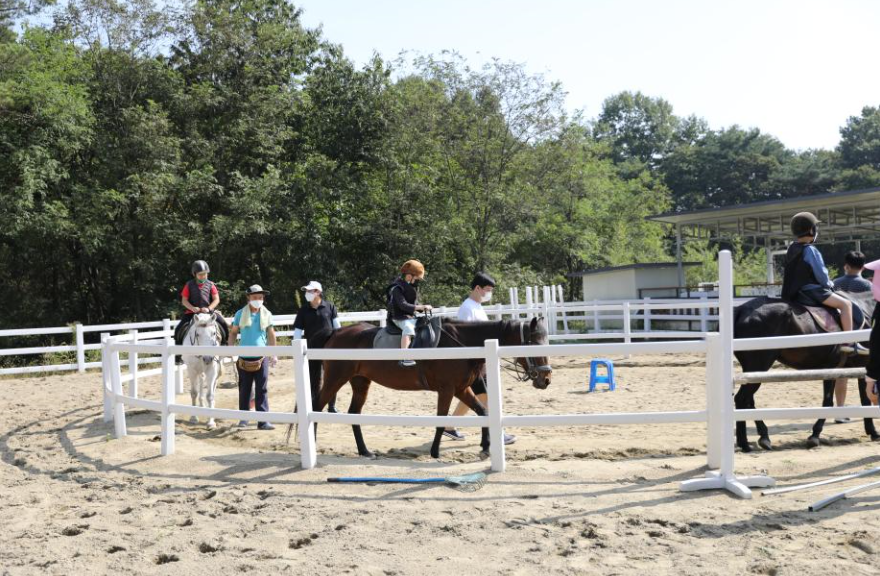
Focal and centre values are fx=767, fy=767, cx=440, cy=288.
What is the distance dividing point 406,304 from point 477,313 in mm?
929

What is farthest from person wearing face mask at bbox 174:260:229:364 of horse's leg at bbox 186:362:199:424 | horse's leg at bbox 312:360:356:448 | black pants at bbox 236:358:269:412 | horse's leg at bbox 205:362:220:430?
horse's leg at bbox 312:360:356:448

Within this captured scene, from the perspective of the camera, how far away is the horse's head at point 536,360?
716 centimetres

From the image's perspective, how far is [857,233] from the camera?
28188 mm

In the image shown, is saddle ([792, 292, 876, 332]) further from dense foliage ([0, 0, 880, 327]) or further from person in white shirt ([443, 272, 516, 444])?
dense foliage ([0, 0, 880, 327])

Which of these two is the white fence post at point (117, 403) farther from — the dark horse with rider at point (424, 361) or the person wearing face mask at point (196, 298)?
the dark horse with rider at point (424, 361)

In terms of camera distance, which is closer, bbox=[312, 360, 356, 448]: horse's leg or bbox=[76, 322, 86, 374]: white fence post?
bbox=[312, 360, 356, 448]: horse's leg

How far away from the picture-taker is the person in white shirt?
7.89m

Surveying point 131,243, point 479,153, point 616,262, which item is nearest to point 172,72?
point 131,243

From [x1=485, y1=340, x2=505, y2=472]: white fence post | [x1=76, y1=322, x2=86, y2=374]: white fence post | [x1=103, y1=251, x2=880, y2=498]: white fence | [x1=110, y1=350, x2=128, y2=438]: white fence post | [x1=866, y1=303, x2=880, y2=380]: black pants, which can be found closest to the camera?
[x1=866, y1=303, x2=880, y2=380]: black pants

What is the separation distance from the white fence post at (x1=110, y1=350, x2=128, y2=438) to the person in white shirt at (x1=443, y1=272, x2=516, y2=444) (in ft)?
12.0

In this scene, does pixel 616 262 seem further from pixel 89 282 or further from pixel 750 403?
pixel 750 403

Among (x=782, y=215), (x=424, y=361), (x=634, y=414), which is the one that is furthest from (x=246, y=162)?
(x=634, y=414)

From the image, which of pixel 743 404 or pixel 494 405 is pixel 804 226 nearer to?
pixel 743 404

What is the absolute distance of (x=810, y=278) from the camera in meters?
8.11
